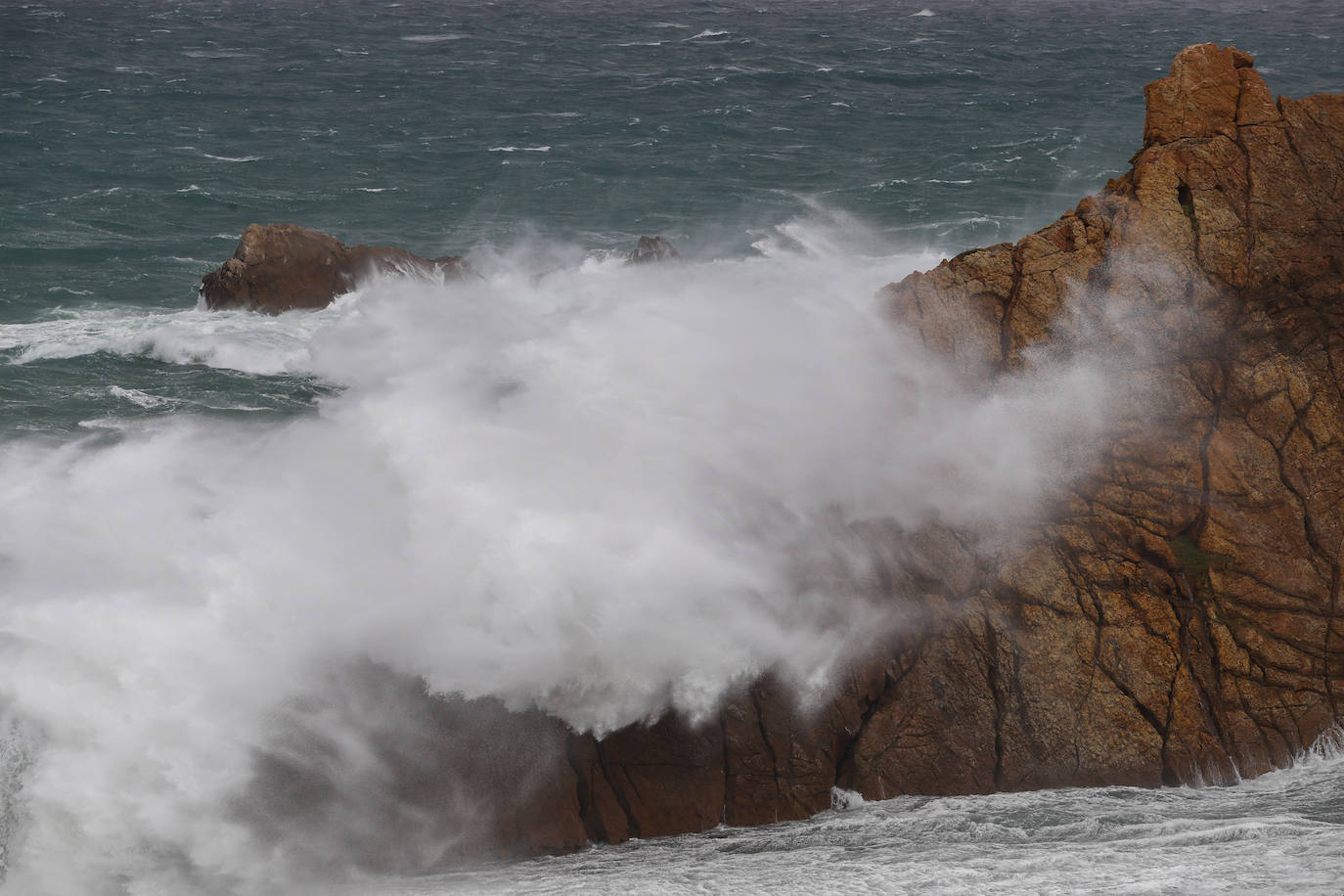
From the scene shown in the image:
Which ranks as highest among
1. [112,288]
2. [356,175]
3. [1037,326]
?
[356,175]

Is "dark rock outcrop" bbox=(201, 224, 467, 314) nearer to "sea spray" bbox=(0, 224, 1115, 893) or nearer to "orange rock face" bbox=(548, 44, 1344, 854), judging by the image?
"sea spray" bbox=(0, 224, 1115, 893)

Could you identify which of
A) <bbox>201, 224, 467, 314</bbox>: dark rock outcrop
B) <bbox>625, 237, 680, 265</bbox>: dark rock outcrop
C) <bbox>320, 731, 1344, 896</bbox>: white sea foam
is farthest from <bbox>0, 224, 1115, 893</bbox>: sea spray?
<bbox>625, 237, 680, 265</bbox>: dark rock outcrop

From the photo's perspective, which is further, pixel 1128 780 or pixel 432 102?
pixel 432 102

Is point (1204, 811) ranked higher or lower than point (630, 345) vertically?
lower

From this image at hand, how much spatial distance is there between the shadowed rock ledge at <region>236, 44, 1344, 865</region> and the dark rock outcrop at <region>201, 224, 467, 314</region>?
19793 millimetres

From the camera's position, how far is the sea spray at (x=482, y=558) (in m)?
16.0

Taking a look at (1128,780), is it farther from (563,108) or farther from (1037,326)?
(563,108)

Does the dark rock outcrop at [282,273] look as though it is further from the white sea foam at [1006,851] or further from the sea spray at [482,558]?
the white sea foam at [1006,851]

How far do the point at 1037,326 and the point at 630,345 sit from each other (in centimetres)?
802

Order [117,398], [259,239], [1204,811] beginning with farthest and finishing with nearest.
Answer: [259,239] → [117,398] → [1204,811]

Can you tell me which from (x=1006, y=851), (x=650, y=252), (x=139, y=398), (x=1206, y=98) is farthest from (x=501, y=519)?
(x=650, y=252)

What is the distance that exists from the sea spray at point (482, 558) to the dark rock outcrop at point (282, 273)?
37.1 ft

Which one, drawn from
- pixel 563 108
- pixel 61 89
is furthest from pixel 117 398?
pixel 61 89

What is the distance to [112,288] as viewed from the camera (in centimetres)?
3559
